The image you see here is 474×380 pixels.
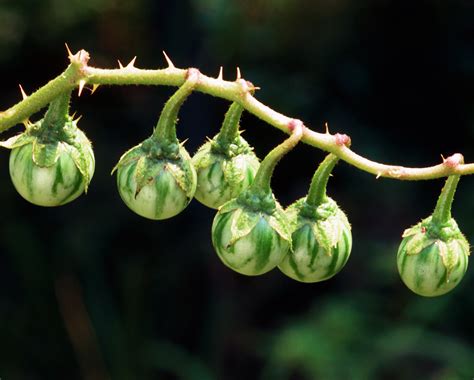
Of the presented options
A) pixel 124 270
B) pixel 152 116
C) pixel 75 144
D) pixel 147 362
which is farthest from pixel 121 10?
pixel 75 144

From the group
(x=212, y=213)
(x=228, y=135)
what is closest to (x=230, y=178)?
(x=228, y=135)

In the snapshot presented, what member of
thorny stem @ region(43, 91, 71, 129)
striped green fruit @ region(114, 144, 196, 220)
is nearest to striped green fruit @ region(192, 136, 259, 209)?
striped green fruit @ region(114, 144, 196, 220)

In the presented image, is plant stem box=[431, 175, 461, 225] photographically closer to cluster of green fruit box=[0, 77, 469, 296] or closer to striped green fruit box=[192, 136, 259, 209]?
Result: cluster of green fruit box=[0, 77, 469, 296]

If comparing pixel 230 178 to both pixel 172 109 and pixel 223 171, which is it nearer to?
pixel 223 171

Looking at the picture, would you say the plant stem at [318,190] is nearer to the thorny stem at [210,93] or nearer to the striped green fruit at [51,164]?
the thorny stem at [210,93]

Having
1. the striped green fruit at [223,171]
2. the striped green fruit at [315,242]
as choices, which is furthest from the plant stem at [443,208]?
the striped green fruit at [223,171]

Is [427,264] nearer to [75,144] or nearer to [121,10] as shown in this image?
[75,144]

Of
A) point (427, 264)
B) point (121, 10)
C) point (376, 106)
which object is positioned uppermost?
point (121, 10)
